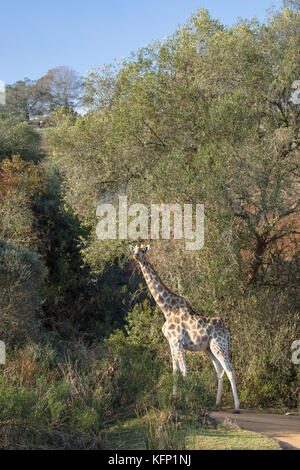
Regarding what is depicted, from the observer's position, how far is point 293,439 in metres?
6.76

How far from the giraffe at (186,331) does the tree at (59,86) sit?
132ft

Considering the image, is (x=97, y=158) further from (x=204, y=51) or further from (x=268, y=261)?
(x=268, y=261)

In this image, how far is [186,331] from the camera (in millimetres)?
9359

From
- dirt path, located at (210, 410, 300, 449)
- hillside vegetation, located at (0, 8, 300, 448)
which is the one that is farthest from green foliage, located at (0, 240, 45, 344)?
dirt path, located at (210, 410, 300, 449)

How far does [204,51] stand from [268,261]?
17.2ft

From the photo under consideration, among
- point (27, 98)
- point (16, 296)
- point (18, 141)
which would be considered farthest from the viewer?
point (27, 98)

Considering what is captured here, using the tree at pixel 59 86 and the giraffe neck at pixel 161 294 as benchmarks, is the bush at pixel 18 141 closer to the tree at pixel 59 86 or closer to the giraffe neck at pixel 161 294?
the giraffe neck at pixel 161 294

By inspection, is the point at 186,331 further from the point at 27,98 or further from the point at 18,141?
the point at 27,98

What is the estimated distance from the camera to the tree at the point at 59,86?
159ft

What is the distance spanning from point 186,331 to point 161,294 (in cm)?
77

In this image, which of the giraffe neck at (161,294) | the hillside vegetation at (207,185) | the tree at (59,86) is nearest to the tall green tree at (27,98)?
the tree at (59,86)

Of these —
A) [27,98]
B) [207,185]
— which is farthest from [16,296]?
[27,98]

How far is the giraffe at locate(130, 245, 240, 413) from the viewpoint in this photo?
Result: 9.26 metres

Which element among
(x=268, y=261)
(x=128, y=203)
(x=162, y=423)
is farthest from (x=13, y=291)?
(x=162, y=423)
